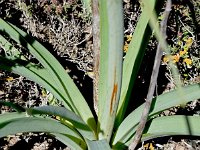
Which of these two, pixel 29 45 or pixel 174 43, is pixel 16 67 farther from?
pixel 174 43

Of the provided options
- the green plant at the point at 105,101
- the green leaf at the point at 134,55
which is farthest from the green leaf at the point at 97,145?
the green leaf at the point at 134,55

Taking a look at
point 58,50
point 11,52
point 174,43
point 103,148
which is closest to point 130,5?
point 174,43

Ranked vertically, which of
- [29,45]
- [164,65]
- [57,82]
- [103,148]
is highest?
[164,65]

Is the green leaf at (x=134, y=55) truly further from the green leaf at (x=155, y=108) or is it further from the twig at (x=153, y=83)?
the twig at (x=153, y=83)

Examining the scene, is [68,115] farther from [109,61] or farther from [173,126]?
[173,126]

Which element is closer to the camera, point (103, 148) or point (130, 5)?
point (103, 148)

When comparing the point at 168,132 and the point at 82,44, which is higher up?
the point at 82,44

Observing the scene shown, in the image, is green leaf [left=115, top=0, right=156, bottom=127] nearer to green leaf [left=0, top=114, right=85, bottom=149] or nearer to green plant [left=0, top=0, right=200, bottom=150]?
green plant [left=0, top=0, right=200, bottom=150]
